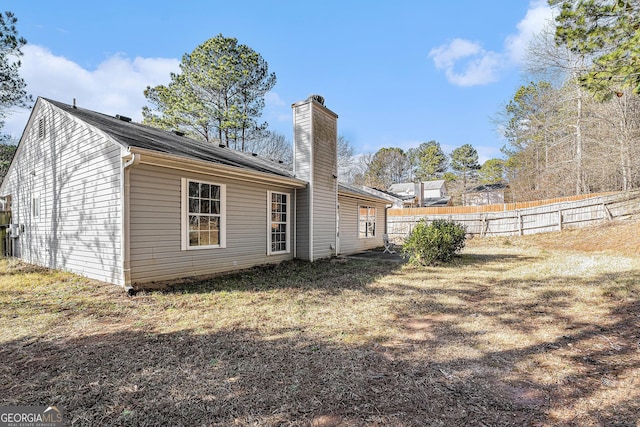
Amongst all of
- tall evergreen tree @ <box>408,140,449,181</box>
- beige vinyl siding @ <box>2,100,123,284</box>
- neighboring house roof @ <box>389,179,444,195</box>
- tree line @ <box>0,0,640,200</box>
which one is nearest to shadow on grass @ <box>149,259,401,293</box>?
beige vinyl siding @ <box>2,100,123,284</box>

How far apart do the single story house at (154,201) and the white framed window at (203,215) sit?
0.02 m

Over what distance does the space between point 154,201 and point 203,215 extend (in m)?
1.12

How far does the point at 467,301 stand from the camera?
5.00 m

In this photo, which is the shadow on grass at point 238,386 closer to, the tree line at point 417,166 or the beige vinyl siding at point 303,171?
the beige vinyl siding at point 303,171

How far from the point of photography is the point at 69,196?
23.1ft

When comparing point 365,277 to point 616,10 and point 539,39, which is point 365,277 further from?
point 539,39

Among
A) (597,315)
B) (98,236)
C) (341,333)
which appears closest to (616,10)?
(597,315)

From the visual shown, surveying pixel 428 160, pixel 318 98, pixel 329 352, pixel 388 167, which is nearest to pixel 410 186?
pixel 388 167

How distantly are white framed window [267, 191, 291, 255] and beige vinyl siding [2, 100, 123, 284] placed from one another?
3.76 m

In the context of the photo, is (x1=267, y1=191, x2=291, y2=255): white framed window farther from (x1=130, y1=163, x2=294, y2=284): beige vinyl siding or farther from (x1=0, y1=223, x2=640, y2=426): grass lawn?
(x1=0, y1=223, x2=640, y2=426): grass lawn

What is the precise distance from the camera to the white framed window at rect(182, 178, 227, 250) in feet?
20.7

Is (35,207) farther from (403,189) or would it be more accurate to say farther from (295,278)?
(403,189)

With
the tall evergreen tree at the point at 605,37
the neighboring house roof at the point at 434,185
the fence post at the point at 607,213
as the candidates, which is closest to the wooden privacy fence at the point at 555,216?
the fence post at the point at 607,213

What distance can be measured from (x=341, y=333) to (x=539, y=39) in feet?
60.6
